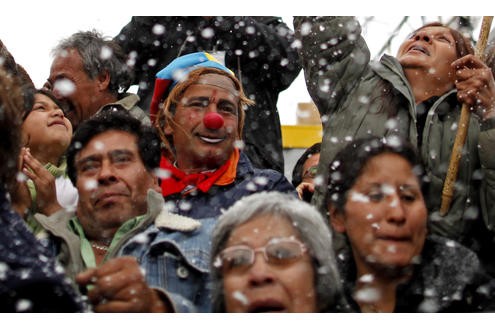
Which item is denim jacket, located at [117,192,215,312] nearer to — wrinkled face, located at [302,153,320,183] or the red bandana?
the red bandana

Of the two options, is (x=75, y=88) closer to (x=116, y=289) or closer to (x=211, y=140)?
(x=211, y=140)

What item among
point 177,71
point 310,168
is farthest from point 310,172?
point 177,71

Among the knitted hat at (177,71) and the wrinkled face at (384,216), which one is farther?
the knitted hat at (177,71)

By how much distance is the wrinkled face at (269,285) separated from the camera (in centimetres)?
333

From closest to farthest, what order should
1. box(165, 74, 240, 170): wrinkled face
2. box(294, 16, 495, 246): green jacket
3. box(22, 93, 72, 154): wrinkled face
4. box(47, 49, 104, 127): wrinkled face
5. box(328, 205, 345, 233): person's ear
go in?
box(328, 205, 345, 233): person's ear
box(294, 16, 495, 246): green jacket
box(165, 74, 240, 170): wrinkled face
box(22, 93, 72, 154): wrinkled face
box(47, 49, 104, 127): wrinkled face

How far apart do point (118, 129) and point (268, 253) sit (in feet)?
3.62

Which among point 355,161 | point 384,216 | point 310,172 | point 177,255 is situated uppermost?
point 355,161

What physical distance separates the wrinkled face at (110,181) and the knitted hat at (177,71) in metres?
0.42

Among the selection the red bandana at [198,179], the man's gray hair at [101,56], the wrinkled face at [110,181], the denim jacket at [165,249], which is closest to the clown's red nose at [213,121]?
the red bandana at [198,179]

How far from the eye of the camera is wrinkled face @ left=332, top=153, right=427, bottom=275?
12.1ft

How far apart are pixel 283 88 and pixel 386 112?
76 cm

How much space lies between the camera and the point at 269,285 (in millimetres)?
3336

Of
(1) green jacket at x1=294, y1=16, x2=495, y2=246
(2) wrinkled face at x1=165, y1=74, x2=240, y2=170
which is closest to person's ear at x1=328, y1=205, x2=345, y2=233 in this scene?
(1) green jacket at x1=294, y1=16, x2=495, y2=246

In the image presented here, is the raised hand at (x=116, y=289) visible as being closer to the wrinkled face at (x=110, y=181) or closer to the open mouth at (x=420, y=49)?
the wrinkled face at (x=110, y=181)
